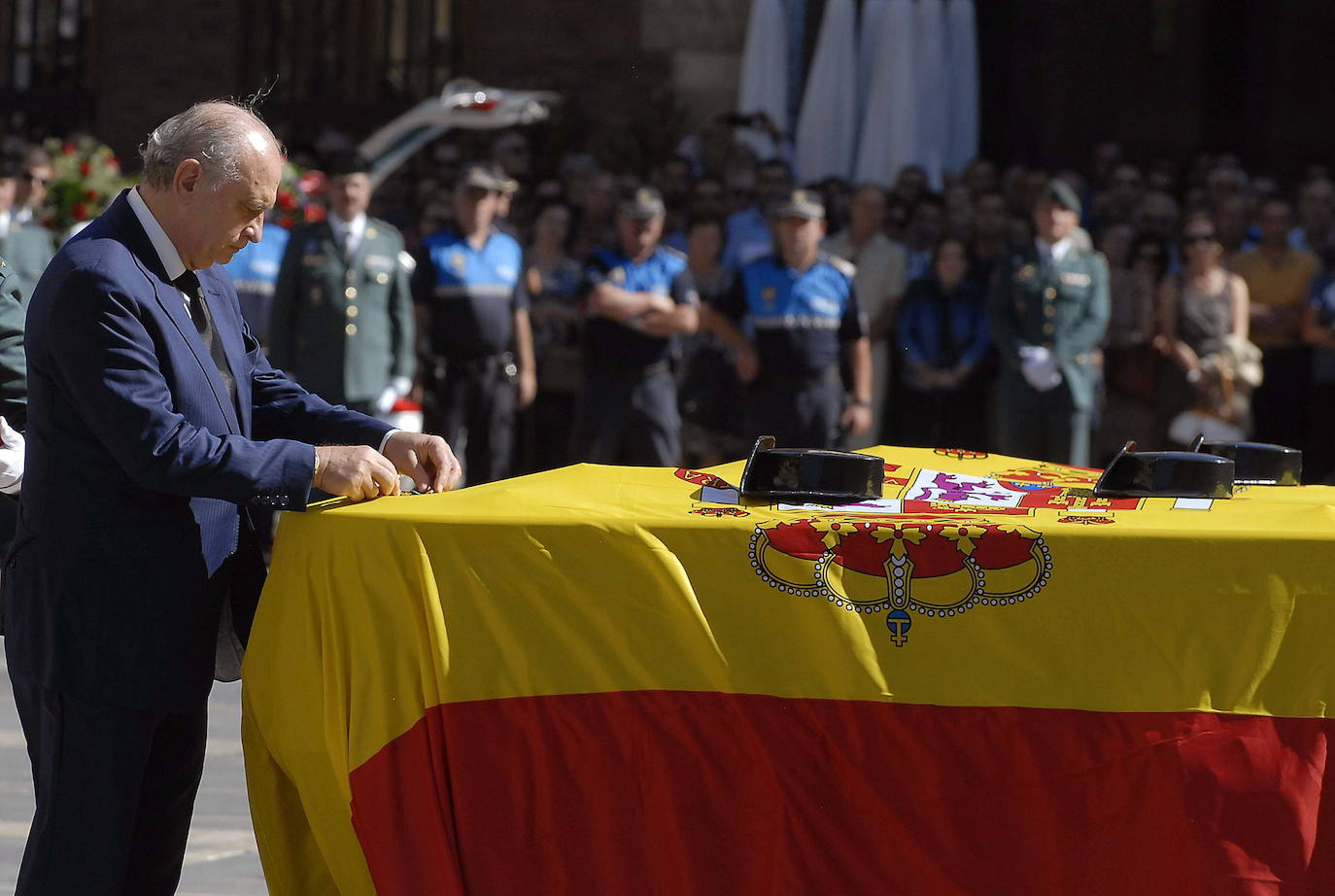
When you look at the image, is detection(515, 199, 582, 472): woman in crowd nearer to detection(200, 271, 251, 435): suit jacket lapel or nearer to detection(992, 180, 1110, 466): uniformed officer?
detection(992, 180, 1110, 466): uniformed officer

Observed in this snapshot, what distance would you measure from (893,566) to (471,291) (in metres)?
6.14

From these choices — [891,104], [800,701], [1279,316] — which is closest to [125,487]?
[800,701]

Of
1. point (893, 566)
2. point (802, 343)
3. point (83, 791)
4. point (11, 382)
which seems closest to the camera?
point (83, 791)

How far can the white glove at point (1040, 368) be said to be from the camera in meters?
9.29

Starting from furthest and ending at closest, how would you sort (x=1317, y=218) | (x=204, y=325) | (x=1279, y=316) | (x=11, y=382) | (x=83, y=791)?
(x=1317, y=218)
(x=1279, y=316)
(x=11, y=382)
(x=204, y=325)
(x=83, y=791)

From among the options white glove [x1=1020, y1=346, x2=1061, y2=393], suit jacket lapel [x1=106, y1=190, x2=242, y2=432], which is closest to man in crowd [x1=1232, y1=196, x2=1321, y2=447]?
white glove [x1=1020, y1=346, x2=1061, y2=393]

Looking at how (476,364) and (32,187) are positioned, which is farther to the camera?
(32,187)

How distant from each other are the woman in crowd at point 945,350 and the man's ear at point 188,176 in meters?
6.89

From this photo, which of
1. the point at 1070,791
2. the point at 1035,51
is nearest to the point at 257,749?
the point at 1070,791

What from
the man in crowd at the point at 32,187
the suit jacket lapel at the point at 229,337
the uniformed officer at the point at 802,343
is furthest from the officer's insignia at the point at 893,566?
the man in crowd at the point at 32,187

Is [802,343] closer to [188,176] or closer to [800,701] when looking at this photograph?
[800,701]

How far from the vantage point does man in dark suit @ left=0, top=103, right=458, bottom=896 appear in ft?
10.3

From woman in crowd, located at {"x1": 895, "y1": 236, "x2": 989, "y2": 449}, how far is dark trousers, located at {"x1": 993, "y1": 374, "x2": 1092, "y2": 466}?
1.20 feet

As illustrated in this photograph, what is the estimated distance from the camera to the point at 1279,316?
9977 mm
